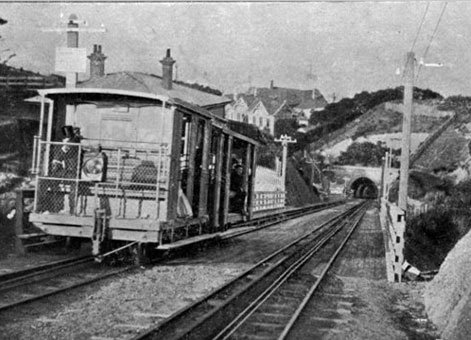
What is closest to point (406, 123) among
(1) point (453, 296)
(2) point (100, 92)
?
(2) point (100, 92)

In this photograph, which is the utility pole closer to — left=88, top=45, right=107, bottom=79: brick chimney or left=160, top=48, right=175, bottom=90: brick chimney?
left=160, top=48, right=175, bottom=90: brick chimney

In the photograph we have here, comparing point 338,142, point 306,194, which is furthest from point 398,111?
point 306,194

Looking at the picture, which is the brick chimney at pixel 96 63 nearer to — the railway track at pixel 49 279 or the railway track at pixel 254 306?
the railway track at pixel 254 306

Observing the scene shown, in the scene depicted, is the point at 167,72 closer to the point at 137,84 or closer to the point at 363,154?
the point at 137,84

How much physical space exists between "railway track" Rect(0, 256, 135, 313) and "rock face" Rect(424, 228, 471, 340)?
480 cm

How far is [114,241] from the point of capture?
1120 cm

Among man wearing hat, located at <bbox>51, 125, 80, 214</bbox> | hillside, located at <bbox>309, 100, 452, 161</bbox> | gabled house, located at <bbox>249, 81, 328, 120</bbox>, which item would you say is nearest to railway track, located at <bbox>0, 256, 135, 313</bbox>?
man wearing hat, located at <bbox>51, 125, 80, 214</bbox>

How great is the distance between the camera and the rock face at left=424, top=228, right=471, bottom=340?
703 cm

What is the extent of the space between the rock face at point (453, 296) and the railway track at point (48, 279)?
15.8 feet

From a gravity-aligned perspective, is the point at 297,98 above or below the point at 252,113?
Answer: above

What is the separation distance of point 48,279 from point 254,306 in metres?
3.21

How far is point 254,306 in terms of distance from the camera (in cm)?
820

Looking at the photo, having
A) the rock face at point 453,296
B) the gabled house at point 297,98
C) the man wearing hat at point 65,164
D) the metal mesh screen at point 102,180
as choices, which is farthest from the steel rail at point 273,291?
the gabled house at point 297,98

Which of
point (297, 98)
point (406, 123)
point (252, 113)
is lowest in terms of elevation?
point (406, 123)
